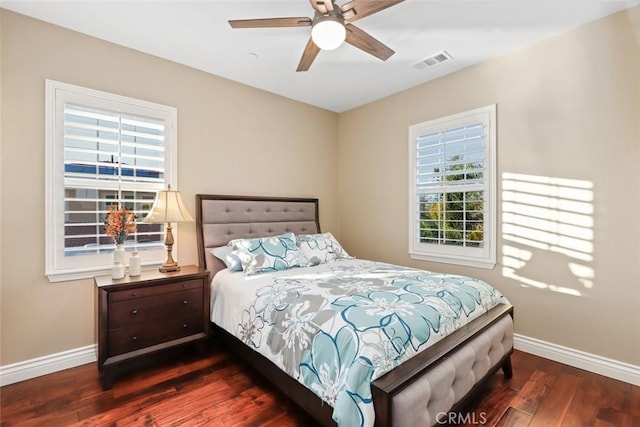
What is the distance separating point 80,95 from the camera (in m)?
2.55

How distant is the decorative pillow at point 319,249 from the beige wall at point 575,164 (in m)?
1.26

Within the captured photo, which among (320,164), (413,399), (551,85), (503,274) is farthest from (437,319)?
(320,164)

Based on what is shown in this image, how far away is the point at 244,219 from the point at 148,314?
4.60ft

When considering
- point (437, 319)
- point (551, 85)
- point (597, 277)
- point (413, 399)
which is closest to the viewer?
point (413, 399)

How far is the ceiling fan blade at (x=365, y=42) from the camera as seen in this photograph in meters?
2.02

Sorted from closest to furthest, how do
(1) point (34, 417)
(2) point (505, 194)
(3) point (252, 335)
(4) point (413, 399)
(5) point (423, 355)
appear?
(4) point (413, 399) → (5) point (423, 355) → (1) point (34, 417) → (3) point (252, 335) → (2) point (505, 194)

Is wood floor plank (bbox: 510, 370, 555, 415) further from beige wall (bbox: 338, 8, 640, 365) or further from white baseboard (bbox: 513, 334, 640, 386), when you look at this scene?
beige wall (bbox: 338, 8, 640, 365)

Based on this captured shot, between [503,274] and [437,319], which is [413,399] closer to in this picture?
[437,319]

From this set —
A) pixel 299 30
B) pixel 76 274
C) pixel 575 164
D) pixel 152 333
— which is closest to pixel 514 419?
pixel 575 164

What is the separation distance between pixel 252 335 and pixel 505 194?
8.54ft

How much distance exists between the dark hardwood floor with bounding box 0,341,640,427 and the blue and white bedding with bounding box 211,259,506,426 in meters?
0.35

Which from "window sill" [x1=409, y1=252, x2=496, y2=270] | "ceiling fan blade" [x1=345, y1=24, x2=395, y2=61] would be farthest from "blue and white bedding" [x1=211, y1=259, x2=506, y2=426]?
"ceiling fan blade" [x1=345, y1=24, x2=395, y2=61]

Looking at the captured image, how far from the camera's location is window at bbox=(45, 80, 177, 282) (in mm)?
2439

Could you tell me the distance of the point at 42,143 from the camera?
2.39m
